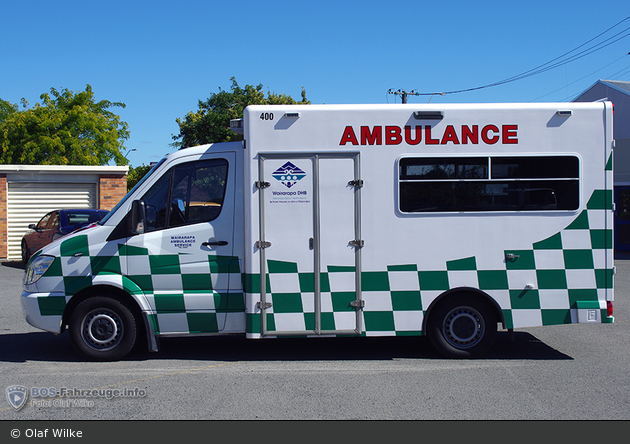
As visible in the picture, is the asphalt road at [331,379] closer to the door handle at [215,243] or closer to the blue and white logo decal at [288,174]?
the door handle at [215,243]

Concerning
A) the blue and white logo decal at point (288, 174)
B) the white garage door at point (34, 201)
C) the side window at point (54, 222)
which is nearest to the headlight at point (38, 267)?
the blue and white logo decal at point (288, 174)

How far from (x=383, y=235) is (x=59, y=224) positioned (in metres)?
10.8

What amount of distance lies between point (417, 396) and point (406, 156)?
2.52 metres

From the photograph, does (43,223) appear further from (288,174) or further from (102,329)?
Answer: (288,174)

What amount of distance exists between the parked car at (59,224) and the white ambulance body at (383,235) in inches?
325

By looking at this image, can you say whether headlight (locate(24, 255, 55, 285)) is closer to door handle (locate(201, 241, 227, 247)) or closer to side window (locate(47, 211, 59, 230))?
door handle (locate(201, 241, 227, 247))

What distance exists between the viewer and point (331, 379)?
210 inches

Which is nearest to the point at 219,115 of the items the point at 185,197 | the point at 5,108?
the point at 5,108

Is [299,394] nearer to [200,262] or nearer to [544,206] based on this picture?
[200,262]

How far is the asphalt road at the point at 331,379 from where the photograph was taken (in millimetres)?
4469

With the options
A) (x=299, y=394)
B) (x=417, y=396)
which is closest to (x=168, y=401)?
(x=299, y=394)

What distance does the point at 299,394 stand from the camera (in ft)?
16.0

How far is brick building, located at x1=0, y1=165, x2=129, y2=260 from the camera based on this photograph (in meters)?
17.0

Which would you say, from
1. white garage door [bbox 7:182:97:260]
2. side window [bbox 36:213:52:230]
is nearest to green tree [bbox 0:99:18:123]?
white garage door [bbox 7:182:97:260]
